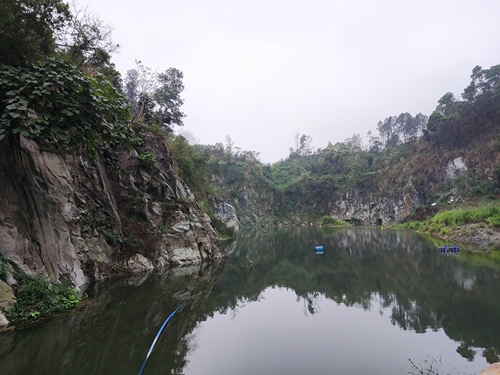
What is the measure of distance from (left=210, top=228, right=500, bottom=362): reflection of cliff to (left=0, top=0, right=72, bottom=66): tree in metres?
8.61

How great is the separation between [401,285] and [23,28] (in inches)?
582

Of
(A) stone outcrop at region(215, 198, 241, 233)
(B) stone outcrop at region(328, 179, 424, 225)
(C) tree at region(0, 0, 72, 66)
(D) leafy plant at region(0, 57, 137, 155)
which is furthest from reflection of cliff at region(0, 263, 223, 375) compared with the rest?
(B) stone outcrop at region(328, 179, 424, 225)

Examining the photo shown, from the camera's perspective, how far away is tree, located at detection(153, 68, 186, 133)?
2639 cm

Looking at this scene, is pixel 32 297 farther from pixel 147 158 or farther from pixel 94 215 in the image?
pixel 147 158

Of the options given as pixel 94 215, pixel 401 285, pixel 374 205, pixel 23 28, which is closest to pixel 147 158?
pixel 94 215

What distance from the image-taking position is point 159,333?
6.87 m

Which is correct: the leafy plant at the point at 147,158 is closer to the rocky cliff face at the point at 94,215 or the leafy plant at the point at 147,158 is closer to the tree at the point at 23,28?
the rocky cliff face at the point at 94,215

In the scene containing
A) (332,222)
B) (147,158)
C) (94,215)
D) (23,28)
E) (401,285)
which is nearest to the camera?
(23,28)

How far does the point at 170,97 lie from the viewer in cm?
2769

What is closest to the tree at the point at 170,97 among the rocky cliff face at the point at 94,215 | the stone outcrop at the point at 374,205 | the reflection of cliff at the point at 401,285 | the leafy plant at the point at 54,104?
the rocky cliff face at the point at 94,215

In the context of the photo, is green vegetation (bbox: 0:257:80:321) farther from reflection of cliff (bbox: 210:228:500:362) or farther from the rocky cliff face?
reflection of cliff (bbox: 210:228:500:362)

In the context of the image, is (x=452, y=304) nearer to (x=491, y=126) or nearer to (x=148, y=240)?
Result: (x=148, y=240)

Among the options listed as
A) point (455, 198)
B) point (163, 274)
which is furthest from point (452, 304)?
point (455, 198)

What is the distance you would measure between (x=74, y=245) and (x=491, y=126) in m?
54.4
